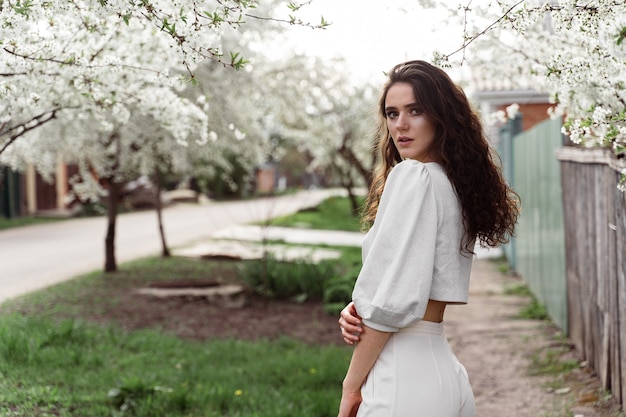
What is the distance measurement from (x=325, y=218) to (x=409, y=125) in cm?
2220

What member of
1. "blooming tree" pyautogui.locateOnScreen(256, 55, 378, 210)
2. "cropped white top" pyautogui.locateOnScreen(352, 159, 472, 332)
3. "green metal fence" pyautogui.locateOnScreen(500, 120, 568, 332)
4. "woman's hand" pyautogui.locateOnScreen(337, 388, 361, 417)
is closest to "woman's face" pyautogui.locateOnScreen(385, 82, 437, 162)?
"cropped white top" pyautogui.locateOnScreen(352, 159, 472, 332)

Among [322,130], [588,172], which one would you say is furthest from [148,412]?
[322,130]

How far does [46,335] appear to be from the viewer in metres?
6.36

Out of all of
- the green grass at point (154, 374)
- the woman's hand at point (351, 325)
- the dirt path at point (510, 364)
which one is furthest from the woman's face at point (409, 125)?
the dirt path at point (510, 364)

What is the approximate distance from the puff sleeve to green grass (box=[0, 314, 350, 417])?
9.59ft

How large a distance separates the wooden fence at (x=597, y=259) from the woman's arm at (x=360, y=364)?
9.06ft

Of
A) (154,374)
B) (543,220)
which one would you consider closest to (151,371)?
(154,374)

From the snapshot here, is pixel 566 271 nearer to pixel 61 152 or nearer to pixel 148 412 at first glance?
pixel 148 412

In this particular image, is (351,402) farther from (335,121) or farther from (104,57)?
(335,121)

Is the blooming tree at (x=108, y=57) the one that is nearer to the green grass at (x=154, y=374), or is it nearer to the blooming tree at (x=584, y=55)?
the blooming tree at (x=584, y=55)

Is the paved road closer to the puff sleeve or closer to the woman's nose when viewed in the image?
the woman's nose

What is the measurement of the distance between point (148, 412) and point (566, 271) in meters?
3.88

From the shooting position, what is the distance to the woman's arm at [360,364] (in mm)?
2068

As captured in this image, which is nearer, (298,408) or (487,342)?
(298,408)
